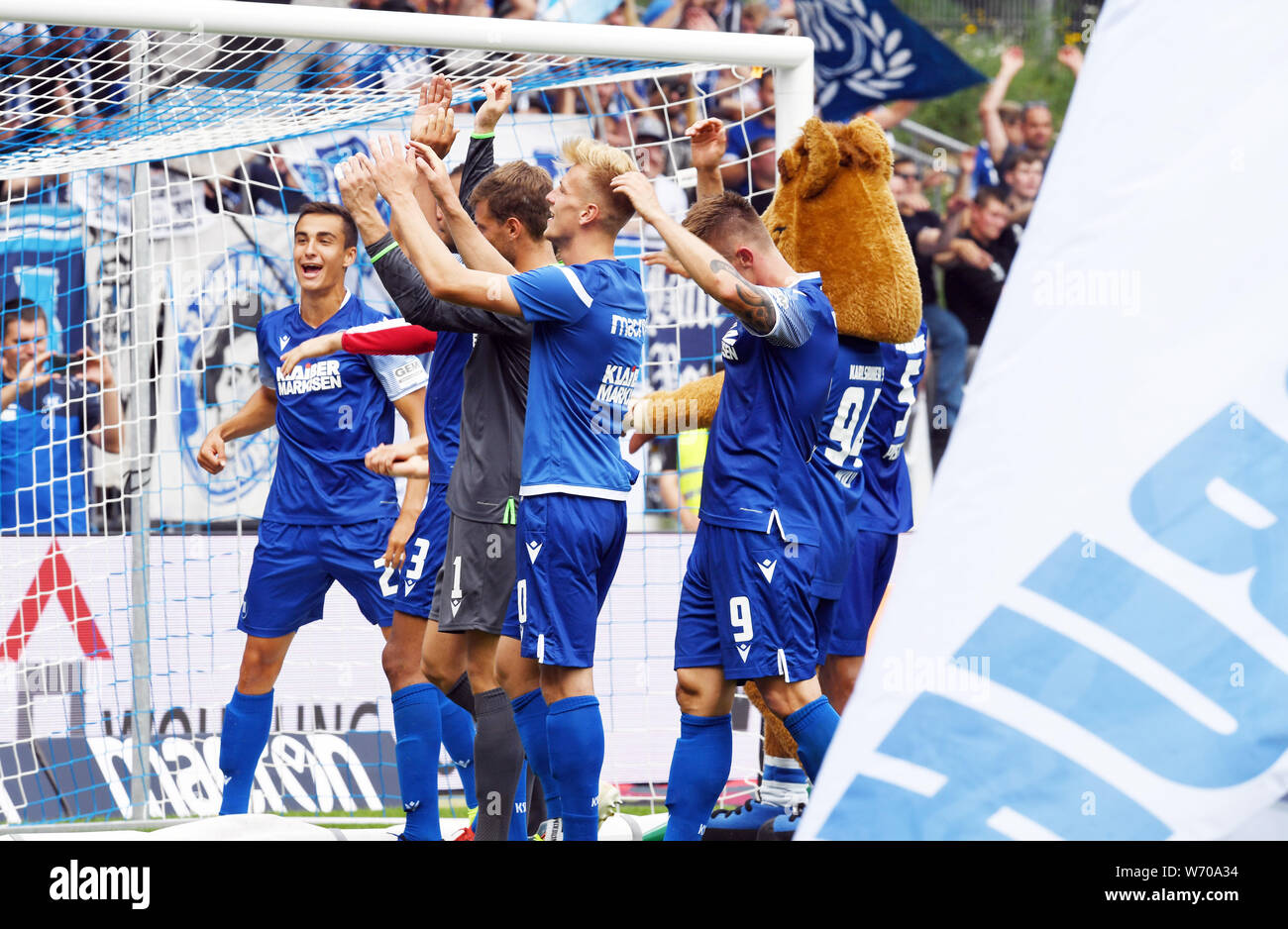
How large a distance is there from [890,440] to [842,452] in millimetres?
525

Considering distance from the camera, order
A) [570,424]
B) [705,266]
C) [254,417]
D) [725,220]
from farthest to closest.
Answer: [254,417], [725,220], [570,424], [705,266]

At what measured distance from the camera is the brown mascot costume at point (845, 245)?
445cm

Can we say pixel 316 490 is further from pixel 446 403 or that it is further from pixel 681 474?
pixel 681 474

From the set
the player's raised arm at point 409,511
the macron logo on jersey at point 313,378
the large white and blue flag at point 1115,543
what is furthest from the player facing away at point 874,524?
the large white and blue flag at point 1115,543

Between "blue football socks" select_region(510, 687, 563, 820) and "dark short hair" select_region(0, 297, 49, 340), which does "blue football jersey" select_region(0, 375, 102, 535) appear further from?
"blue football socks" select_region(510, 687, 563, 820)

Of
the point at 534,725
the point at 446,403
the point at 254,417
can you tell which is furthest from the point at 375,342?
the point at 534,725

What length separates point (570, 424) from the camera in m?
3.90

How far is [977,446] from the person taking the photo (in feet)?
6.48

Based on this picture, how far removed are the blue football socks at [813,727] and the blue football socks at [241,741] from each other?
205cm

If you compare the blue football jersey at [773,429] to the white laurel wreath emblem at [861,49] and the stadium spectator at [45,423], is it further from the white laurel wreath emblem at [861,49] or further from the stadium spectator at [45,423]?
the white laurel wreath emblem at [861,49]

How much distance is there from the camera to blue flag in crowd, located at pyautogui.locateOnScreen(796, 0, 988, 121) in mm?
9992

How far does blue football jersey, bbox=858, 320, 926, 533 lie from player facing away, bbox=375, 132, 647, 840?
3.57 ft

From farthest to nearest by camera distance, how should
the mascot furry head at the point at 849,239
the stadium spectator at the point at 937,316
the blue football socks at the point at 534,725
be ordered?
the stadium spectator at the point at 937,316 → the mascot furry head at the point at 849,239 → the blue football socks at the point at 534,725
